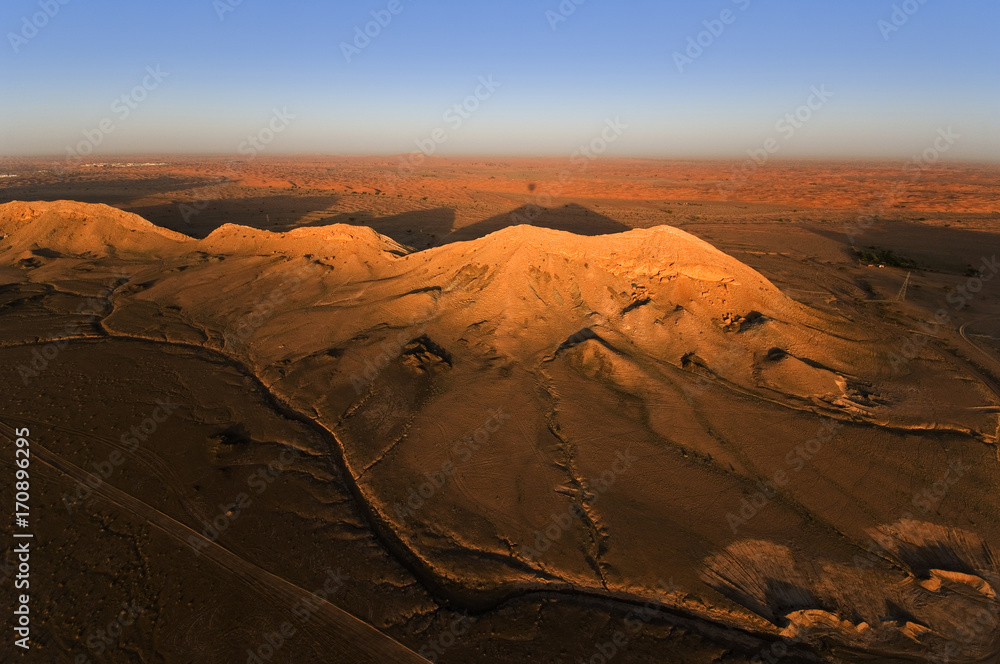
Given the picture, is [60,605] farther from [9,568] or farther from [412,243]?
[412,243]

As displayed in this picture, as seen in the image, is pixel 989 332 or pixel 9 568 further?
pixel 989 332

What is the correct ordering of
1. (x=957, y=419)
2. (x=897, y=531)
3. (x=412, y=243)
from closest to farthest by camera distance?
(x=897, y=531) → (x=957, y=419) → (x=412, y=243)

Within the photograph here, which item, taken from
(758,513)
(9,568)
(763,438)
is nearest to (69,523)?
(9,568)

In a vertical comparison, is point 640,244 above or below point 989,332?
above

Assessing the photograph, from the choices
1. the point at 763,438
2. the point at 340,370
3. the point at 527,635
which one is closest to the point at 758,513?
the point at 763,438

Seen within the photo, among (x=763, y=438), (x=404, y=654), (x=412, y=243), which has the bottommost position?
(x=404, y=654)

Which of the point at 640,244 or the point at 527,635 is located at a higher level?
the point at 640,244

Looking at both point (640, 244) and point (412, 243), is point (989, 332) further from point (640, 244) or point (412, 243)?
point (412, 243)

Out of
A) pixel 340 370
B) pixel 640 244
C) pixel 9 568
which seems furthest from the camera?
pixel 640 244

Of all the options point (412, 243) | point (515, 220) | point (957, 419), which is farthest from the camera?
point (515, 220)
